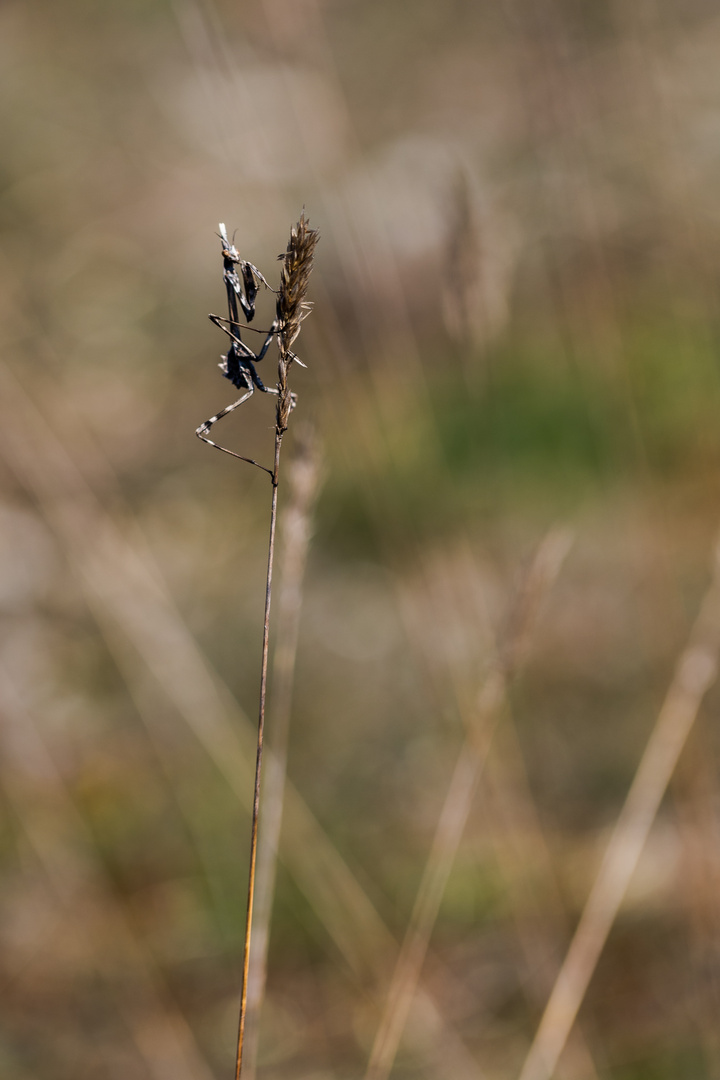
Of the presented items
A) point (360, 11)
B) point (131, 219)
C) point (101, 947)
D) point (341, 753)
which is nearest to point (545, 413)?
point (341, 753)

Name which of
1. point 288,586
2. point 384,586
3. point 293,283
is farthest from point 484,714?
point 384,586

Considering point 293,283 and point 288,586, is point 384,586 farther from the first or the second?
point 293,283

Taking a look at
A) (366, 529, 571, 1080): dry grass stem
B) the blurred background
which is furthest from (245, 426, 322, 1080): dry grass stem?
(366, 529, 571, 1080): dry grass stem

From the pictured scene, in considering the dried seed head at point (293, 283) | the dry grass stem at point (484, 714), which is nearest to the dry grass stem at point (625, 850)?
the dry grass stem at point (484, 714)

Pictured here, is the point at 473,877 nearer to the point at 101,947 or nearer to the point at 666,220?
the point at 101,947

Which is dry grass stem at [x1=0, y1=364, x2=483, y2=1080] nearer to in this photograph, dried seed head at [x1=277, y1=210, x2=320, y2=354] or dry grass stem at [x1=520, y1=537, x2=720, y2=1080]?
dry grass stem at [x1=520, y1=537, x2=720, y2=1080]

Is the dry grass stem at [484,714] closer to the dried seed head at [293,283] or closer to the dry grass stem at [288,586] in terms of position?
the dry grass stem at [288,586]

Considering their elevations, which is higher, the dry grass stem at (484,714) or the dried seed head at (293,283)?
the dried seed head at (293,283)
